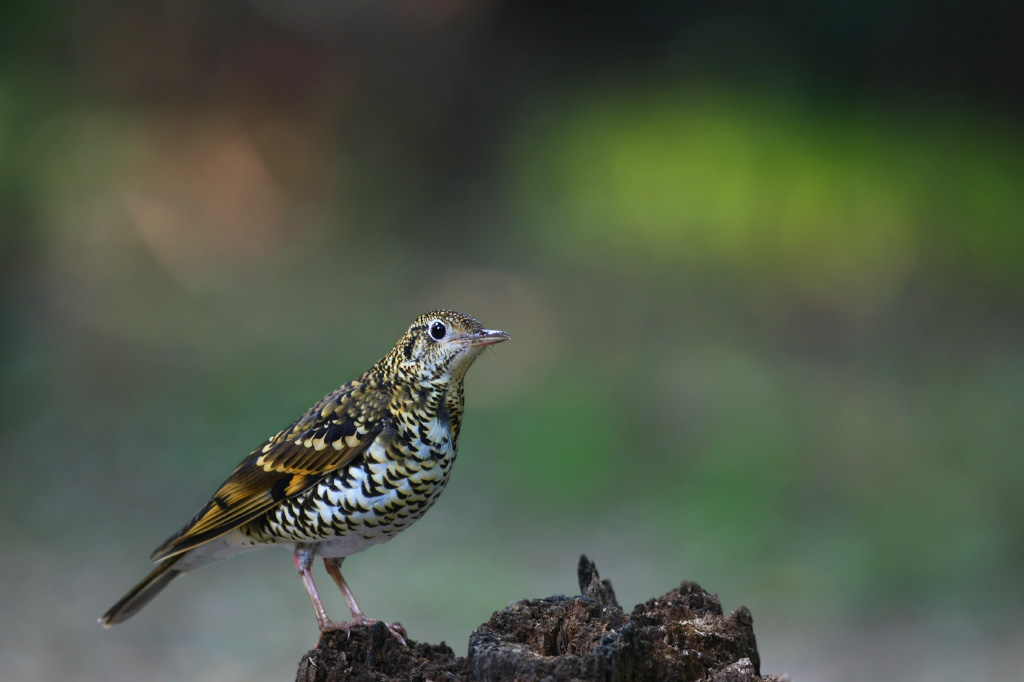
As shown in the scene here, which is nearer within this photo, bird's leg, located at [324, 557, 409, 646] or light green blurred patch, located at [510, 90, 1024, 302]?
bird's leg, located at [324, 557, 409, 646]

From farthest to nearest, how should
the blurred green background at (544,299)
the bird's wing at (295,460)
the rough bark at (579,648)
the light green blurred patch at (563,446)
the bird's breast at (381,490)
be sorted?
1. the light green blurred patch at (563,446)
2. the blurred green background at (544,299)
3. the bird's wing at (295,460)
4. the bird's breast at (381,490)
5. the rough bark at (579,648)

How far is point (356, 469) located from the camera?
12.4 feet

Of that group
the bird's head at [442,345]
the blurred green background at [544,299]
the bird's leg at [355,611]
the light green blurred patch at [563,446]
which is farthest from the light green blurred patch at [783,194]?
the bird's leg at [355,611]

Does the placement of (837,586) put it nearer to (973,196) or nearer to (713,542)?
(713,542)

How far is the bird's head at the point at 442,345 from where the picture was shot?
3.85 meters

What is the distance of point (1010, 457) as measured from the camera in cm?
848

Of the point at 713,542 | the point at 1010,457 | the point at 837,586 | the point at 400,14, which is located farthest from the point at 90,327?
the point at 1010,457

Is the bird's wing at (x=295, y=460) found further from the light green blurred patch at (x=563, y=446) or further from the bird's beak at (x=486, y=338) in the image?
the light green blurred patch at (x=563, y=446)

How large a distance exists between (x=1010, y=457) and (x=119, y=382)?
742 centimetres

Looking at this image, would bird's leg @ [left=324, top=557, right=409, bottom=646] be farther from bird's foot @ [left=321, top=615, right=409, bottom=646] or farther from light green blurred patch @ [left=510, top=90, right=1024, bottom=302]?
light green blurred patch @ [left=510, top=90, right=1024, bottom=302]

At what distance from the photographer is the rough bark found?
2.98 meters

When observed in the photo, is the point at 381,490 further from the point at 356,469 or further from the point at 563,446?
the point at 563,446

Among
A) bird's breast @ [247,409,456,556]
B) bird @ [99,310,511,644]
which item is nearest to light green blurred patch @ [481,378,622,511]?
bird @ [99,310,511,644]

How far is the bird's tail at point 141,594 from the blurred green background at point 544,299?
285 cm
